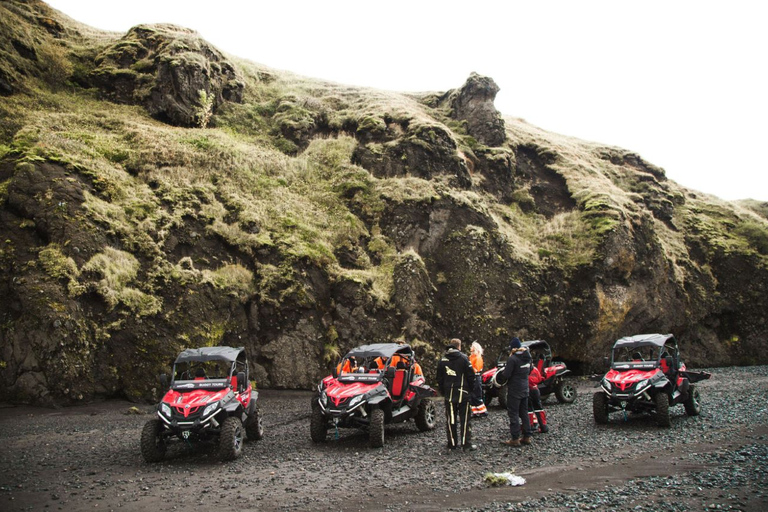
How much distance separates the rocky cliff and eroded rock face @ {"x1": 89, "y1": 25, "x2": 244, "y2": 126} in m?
0.14

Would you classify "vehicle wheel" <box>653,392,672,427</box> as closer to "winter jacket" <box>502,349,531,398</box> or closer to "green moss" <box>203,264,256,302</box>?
"winter jacket" <box>502,349,531,398</box>

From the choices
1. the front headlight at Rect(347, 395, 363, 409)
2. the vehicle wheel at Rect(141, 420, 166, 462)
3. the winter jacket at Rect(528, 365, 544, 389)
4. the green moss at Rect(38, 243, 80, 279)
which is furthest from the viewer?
the winter jacket at Rect(528, 365, 544, 389)

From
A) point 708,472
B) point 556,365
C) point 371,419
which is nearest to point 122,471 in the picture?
point 371,419

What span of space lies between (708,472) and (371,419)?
619cm

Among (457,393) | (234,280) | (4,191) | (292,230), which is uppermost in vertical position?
(4,191)

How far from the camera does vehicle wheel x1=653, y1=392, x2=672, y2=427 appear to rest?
11.1 meters

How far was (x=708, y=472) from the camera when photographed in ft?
24.2

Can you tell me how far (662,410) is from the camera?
36.6 feet

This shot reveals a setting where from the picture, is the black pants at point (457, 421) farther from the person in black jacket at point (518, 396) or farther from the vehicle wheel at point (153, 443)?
the vehicle wheel at point (153, 443)

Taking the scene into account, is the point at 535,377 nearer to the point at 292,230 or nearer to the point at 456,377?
the point at 456,377

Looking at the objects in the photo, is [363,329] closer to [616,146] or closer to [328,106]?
[328,106]

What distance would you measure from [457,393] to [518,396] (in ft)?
4.87

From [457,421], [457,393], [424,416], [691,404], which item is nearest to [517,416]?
[457,421]

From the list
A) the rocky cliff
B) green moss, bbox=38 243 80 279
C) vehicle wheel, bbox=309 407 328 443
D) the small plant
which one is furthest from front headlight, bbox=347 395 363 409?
the small plant
